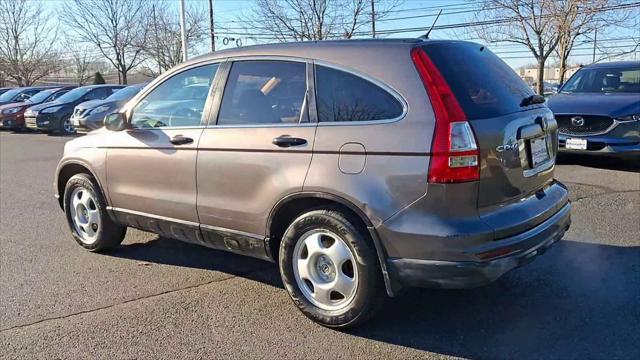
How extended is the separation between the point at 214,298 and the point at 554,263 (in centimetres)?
279

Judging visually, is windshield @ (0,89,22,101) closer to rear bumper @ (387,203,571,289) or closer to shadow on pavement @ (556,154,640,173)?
shadow on pavement @ (556,154,640,173)

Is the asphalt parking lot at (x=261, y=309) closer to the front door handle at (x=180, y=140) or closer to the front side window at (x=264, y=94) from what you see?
the front door handle at (x=180, y=140)

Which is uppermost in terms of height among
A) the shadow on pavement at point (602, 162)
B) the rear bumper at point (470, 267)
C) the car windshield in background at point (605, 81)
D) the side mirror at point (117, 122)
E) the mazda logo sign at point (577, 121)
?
the car windshield in background at point (605, 81)

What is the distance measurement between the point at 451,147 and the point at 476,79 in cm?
63

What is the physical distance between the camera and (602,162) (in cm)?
905

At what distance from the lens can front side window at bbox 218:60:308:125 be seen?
140 inches

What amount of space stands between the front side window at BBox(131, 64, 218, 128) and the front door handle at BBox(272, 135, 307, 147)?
0.85 m

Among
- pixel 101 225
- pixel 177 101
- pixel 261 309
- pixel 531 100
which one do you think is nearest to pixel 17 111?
pixel 101 225

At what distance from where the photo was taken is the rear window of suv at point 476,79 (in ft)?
10.2

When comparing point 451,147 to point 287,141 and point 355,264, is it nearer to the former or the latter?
point 355,264

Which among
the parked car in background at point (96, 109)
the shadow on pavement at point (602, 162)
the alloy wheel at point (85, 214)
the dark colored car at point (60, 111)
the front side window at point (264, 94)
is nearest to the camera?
the front side window at point (264, 94)

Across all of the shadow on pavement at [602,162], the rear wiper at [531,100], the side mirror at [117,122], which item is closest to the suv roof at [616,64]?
the shadow on pavement at [602,162]

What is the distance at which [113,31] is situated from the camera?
39.9 meters

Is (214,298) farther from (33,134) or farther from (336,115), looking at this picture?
(33,134)
